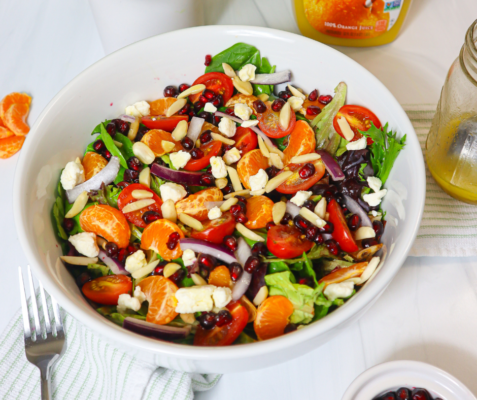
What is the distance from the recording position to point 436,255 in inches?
64.1

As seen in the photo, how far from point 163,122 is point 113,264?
57 cm

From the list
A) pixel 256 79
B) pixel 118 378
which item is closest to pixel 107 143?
pixel 256 79

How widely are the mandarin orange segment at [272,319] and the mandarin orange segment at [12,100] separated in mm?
1497

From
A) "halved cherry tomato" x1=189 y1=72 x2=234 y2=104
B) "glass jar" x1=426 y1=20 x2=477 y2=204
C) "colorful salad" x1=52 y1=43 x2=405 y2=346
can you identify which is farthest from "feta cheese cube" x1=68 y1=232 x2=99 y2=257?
"glass jar" x1=426 y1=20 x2=477 y2=204

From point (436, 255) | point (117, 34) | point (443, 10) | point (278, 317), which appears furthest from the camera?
point (443, 10)

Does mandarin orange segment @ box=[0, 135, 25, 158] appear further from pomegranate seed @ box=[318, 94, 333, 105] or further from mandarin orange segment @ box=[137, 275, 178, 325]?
pomegranate seed @ box=[318, 94, 333, 105]

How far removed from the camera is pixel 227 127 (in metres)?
1.71

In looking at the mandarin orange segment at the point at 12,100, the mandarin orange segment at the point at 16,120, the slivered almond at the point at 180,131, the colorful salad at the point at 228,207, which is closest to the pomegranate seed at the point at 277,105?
the colorful salad at the point at 228,207

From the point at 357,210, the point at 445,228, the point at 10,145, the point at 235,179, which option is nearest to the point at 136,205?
the point at 235,179

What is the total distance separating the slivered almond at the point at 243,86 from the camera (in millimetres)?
1791

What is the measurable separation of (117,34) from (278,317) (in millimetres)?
1413

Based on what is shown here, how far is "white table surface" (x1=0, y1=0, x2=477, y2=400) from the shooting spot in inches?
57.3

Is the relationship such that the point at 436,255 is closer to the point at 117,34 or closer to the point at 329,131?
the point at 329,131

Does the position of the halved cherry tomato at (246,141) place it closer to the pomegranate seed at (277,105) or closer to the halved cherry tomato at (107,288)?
the pomegranate seed at (277,105)
